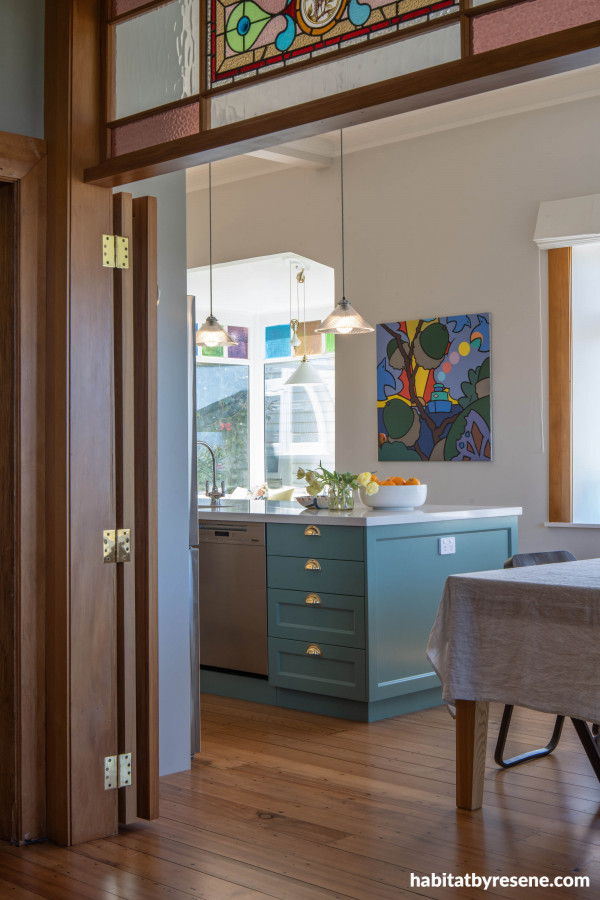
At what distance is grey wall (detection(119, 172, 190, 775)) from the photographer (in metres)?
3.67

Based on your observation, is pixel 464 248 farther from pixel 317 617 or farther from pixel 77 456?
pixel 77 456

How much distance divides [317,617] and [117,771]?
5.65 ft

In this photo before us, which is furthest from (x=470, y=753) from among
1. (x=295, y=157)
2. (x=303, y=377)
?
(x=303, y=377)

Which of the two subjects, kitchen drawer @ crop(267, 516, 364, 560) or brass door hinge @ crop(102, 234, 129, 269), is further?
kitchen drawer @ crop(267, 516, 364, 560)

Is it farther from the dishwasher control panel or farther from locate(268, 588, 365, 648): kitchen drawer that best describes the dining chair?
the dishwasher control panel

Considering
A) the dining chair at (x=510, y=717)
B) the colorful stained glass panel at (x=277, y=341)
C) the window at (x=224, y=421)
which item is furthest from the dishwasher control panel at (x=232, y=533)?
the colorful stained glass panel at (x=277, y=341)

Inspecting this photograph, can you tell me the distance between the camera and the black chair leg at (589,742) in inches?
128

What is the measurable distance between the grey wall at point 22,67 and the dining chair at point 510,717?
2.26 meters

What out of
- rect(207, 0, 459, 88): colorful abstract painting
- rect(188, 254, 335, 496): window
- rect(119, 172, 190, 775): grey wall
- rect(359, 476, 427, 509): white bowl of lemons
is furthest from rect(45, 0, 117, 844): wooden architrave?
rect(188, 254, 335, 496): window

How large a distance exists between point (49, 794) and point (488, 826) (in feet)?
4.50

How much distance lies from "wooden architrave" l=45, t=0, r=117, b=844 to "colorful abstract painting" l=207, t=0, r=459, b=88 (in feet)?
1.83

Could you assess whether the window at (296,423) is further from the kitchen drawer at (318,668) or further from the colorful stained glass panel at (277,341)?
the kitchen drawer at (318,668)

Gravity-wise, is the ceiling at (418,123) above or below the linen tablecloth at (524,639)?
above

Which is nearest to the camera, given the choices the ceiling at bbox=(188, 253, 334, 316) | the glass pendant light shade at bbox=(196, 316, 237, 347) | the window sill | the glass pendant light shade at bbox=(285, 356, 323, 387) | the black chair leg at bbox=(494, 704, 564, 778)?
the black chair leg at bbox=(494, 704, 564, 778)
